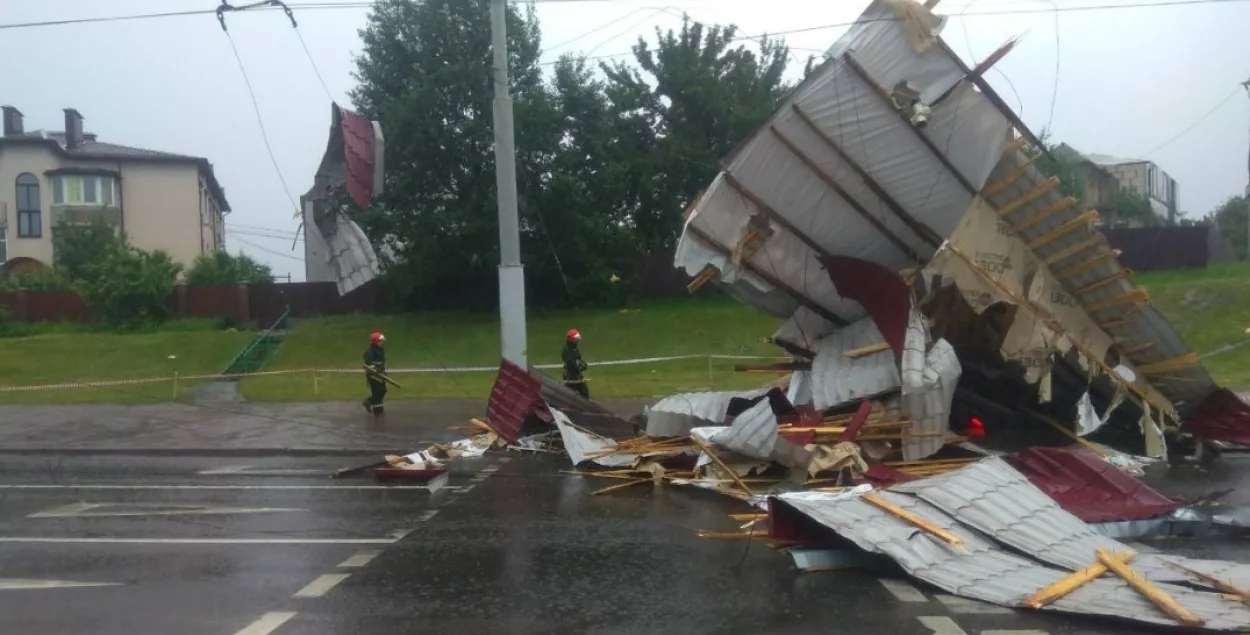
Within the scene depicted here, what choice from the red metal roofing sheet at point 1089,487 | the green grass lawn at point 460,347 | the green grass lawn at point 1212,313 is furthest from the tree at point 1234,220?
the red metal roofing sheet at point 1089,487

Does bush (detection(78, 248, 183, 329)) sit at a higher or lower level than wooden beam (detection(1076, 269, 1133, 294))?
higher

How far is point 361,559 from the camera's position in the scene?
8.00 m

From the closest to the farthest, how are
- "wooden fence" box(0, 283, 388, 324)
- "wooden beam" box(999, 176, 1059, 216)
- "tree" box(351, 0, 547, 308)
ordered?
1. "wooden beam" box(999, 176, 1059, 216)
2. "tree" box(351, 0, 547, 308)
3. "wooden fence" box(0, 283, 388, 324)

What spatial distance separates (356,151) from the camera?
1653cm

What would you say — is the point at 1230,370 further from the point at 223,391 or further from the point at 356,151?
the point at 223,391

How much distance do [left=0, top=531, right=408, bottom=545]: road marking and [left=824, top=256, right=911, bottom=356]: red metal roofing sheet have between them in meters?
6.09

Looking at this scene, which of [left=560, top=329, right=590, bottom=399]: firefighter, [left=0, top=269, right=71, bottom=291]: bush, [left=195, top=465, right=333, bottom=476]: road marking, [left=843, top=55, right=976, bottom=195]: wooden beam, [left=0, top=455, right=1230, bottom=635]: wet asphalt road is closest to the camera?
[left=0, top=455, right=1230, bottom=635]: wet asphalt road

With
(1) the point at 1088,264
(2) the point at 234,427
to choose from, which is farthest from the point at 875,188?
(2) the point at 234,427

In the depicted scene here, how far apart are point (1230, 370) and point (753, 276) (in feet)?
45.0

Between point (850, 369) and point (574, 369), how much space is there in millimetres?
5667

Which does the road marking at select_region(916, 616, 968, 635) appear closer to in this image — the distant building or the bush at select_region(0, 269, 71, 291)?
the bush at select_region(0, 269, 71, 291)

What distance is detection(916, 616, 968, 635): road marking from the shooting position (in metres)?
5.88

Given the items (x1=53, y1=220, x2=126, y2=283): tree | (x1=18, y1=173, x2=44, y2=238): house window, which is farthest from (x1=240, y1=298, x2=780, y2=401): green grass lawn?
(x1=18, y1=173, x2=44, y2=238): house window

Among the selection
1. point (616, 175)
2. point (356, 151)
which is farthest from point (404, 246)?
point (356, 151)
